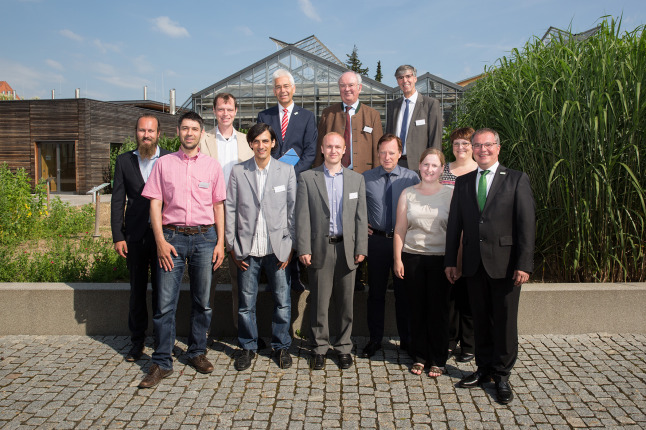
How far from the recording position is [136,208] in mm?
3965

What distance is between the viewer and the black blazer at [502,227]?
332 cm

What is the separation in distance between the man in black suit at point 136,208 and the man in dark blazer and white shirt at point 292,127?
1066 millimetres

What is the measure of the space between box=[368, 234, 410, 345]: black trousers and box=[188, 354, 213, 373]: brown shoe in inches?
55.0

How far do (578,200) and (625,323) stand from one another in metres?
1.25

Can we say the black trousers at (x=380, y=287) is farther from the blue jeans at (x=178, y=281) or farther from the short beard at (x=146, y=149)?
the short beard at (x=146, y=149)

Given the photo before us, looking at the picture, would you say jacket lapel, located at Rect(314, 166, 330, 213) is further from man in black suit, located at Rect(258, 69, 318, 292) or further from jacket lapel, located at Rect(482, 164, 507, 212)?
jacket lapel, located at Rect(482, 164, 507, 212)

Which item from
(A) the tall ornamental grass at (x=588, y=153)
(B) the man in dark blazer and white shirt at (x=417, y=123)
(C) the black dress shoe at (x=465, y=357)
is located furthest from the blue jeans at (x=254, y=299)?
(A) the tall ornamental grass at (x=588, y=153)

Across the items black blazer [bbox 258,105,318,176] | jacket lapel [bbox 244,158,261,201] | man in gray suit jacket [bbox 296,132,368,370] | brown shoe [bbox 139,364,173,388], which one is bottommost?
brown shoe [bbox 139,364,173,388]

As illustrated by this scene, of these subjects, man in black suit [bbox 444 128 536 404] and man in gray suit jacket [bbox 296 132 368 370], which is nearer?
man in black suit [bbox 444 128 536 404]

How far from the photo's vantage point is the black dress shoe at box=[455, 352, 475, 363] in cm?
402

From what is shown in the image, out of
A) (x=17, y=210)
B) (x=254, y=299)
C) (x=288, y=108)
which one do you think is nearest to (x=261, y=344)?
(x=254, y=299)

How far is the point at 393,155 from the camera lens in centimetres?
401

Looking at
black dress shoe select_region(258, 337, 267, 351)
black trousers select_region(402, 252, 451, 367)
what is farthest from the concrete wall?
black trousers select_region(402, 252, 451, 367)

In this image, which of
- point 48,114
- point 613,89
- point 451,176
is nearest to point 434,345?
point 451,176
